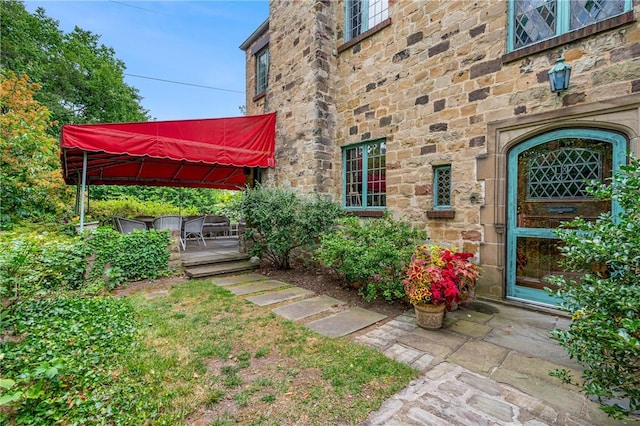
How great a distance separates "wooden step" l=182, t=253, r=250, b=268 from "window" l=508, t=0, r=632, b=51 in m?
→ 6.35

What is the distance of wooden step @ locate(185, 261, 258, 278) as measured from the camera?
5.74 metres

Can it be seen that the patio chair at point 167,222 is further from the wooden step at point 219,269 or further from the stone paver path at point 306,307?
the stone paver path at point 306,307

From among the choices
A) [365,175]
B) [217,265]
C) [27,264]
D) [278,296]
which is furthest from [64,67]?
[278,296]

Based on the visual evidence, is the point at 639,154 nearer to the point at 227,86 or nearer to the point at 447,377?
the point at 447,377

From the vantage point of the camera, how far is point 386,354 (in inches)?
108

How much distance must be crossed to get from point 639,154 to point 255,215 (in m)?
5.68

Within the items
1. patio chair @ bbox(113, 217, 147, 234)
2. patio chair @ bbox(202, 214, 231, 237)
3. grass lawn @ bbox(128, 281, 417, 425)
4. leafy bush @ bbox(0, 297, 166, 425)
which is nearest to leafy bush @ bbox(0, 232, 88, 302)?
leafy bush @ bbox(0, 297, 166, 425)

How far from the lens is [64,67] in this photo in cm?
1437

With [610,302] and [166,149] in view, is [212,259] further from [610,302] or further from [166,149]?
[610,302]

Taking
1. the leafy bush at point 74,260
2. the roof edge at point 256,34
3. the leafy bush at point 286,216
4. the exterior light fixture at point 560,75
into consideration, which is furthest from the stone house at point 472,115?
the leafy bush at point 74,260

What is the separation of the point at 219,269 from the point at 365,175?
3718mm

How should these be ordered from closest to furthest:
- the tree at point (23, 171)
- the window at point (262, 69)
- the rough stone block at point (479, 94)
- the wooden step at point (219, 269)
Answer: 1. the rough stone block at point (479, 94)
2. the wooden step at point (219, 269)
3. the tree at point (23, 171)
4. the window at point (262, 69)

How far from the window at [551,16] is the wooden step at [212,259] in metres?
6.35

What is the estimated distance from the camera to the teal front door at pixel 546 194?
3.46 meters
